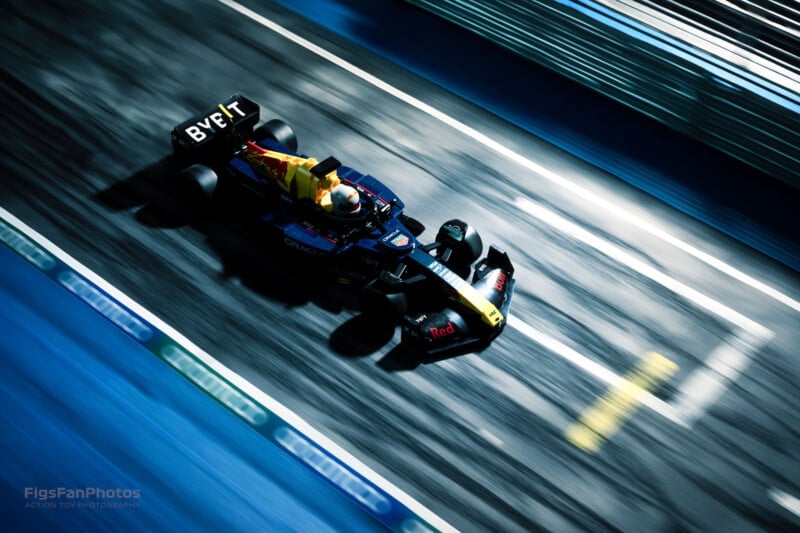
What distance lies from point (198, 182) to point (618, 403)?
4.93m

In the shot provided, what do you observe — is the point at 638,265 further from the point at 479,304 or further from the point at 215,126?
the point at 215,126

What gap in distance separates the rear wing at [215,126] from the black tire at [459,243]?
2615mm

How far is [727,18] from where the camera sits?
11.8 metres

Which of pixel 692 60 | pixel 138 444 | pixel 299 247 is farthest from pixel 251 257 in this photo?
pixel 692 60

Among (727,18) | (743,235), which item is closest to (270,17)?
(727,18)

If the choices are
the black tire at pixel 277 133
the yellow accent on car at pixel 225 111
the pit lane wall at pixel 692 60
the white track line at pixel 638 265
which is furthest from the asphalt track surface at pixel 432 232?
the pit lane wall at pixel 692 60

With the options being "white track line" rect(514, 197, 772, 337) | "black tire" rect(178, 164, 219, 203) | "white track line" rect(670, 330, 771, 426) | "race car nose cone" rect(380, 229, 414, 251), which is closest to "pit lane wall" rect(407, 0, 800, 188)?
"white track line" rect(514, 197, 772, 337)

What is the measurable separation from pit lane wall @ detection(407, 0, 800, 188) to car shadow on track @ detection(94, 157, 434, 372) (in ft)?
16.0

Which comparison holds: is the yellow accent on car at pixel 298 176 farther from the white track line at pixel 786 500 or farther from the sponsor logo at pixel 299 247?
the white track line at pixel 786 500

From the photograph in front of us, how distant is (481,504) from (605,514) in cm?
114

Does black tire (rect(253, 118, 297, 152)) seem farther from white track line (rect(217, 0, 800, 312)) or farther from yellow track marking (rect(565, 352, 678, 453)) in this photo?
yellow track marking (rect(565, 352, 678, 453))

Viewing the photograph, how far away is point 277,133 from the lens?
10.0 m

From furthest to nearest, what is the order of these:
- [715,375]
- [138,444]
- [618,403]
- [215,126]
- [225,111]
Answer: [225,111]
[215,126]
[715,375]
[618,403]
[138,444]

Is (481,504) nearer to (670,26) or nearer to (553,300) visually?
(553,300)
